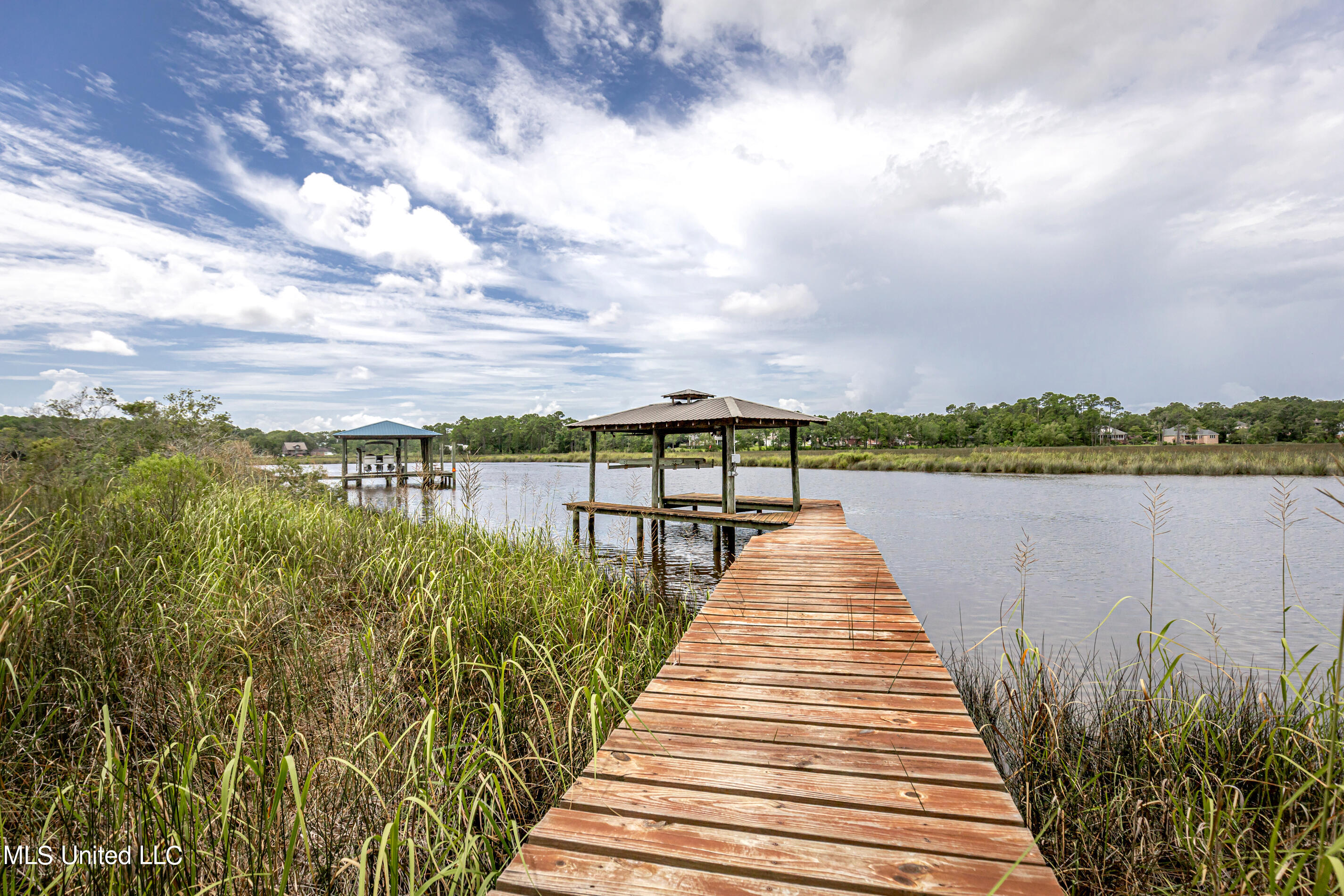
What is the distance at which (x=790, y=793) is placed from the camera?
6.86ft

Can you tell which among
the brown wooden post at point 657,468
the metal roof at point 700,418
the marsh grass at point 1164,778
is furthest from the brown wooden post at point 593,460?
the marsh grass at point 1164,778

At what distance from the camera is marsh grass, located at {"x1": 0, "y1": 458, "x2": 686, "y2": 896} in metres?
1.87

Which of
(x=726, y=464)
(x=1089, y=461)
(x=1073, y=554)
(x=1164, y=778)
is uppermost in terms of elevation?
(x=726, y=464)

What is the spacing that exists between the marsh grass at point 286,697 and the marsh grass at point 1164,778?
2304mm

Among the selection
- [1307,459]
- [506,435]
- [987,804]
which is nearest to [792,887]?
[987,804]

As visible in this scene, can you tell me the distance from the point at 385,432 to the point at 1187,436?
6958cm

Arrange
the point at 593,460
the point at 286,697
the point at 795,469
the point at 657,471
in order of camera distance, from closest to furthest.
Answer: the point at 286,697
the point at 795,469
the point at 657,471
the point at 593,460

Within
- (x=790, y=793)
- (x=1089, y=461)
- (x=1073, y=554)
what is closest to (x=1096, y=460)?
(x=1089, y=461)

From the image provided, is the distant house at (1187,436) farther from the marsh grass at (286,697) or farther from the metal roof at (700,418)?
the marsh grass at (286,697)

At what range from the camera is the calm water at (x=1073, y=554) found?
737 centimetres

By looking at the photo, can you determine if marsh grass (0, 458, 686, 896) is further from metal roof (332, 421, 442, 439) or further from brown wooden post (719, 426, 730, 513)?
metal roof (332, 421, 442, 439)

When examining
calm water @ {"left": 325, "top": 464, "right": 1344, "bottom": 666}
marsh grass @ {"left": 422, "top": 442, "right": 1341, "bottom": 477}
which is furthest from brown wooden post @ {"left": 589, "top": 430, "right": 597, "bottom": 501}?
marsh grass @ {"left": 422, "top": 442, "right": 1341, "bottom": 477}

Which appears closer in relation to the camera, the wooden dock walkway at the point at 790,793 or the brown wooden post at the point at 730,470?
the wooden dock walkway at the point at 790,793

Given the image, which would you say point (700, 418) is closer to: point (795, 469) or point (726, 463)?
point (726, 463)
